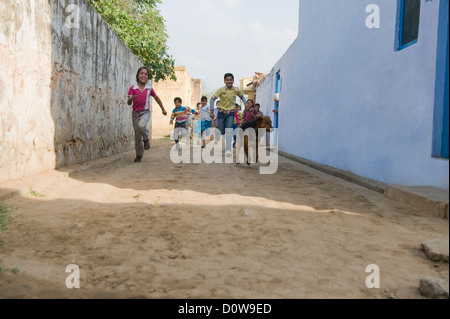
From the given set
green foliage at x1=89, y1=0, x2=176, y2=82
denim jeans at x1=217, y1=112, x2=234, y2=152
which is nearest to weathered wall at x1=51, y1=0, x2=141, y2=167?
denim jeans at x1=217, y1=112, x2=234, y2=152

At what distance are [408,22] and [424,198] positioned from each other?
8.33ft

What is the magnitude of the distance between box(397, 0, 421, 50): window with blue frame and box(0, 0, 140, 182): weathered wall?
15.1ft

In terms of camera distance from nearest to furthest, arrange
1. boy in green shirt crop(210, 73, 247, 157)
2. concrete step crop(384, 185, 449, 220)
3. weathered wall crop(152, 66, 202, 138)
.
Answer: concrete step crop(384, 185, 449, 220) < boy in green shirt crop(210, 73, 247, 157) < weathered wall crop(152, 66, 202, 138)

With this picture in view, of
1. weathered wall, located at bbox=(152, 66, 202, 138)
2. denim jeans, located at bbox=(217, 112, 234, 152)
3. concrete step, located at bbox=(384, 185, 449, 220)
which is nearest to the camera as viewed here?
concrete step, located at bbox=(384, 185, 449, 220)

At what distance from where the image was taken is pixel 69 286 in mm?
1812

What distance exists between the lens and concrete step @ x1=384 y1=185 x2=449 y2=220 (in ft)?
10.5

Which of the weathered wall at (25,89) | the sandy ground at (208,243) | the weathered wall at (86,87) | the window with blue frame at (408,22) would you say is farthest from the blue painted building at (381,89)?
the weathered wall at (86,87)

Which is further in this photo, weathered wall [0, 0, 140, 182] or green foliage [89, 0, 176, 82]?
green foliage [89, 0, 176, 82]

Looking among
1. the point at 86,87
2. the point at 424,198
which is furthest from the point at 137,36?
the point at 424,198

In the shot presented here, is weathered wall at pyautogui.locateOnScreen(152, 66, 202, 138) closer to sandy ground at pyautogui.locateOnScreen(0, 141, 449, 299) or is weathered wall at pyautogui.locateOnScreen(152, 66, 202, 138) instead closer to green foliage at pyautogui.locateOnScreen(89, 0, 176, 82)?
green foliage at pyautogui.locateOnScreen(89, 0, 176, 82)

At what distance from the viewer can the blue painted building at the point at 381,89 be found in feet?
12.9

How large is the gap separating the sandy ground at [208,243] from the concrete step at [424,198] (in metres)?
0.09

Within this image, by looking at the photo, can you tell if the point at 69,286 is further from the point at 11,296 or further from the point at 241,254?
the point at 241,254
